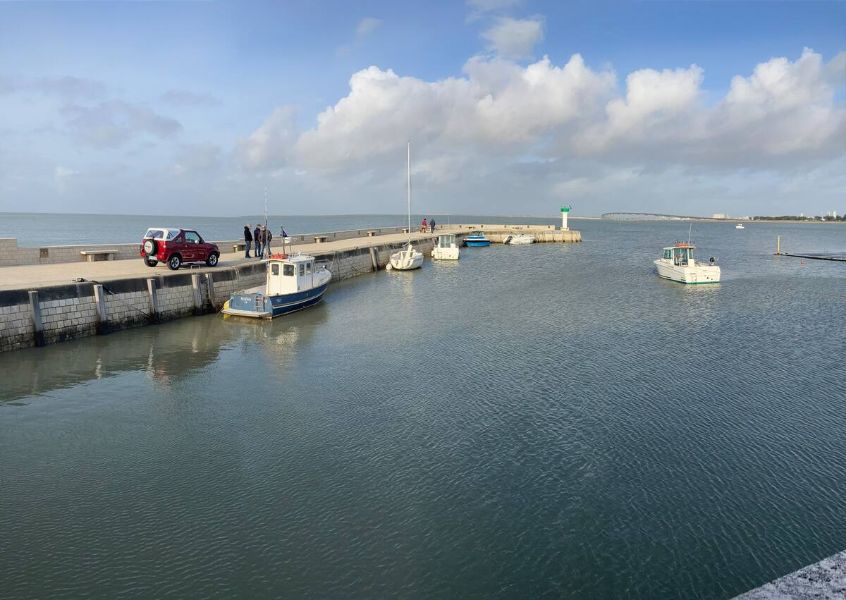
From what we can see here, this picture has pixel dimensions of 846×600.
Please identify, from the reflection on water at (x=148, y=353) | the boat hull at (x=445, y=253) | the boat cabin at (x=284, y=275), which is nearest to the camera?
the reflection on water at (x=148, y=353)

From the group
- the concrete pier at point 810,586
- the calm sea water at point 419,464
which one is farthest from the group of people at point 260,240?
the concrete pier at point 810,586

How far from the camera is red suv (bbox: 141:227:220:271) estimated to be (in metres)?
28.9

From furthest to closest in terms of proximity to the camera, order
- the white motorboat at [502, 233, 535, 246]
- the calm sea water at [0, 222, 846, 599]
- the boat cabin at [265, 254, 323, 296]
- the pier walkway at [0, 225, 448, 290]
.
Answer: the white motorboat at [502, 233, 535, 246] → the boat cabin at [265, 254, 323, 296] → the pier walkway at [0, 225, 448, 290] → the calm sea water at [0, 222, 846, 599]

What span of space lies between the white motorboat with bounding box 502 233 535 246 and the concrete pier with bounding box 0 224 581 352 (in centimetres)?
5875

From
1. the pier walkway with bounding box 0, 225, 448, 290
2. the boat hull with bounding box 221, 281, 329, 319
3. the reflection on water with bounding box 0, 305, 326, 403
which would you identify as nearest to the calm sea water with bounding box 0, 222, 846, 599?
the reflection on water with bounding box 0, 305, 326, 403

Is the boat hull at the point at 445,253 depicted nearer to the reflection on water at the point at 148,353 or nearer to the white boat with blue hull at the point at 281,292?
the white boat with blue hull at the point at 281,292

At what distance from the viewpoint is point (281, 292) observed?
96.2 ft

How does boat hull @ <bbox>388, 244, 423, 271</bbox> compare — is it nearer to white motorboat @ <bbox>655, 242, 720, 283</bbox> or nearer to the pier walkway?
the pier walkway

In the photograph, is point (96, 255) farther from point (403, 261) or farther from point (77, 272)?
point (403, 261)

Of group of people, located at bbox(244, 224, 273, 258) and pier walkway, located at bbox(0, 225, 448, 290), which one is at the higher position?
group of people, located at bbox(244, 224, 273, 258)

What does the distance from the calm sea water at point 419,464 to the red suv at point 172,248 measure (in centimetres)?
561

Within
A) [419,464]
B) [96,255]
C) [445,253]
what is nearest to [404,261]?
[445,253]

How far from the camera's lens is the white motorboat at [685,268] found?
1651 inches

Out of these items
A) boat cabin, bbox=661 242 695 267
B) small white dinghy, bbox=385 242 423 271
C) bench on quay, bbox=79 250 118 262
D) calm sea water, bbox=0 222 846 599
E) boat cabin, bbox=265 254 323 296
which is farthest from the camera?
small white dinghy, bbox=385 242 423 271
